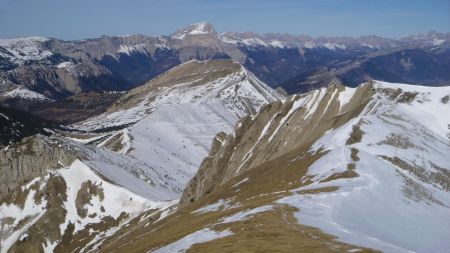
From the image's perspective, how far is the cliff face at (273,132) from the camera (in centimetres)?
13700

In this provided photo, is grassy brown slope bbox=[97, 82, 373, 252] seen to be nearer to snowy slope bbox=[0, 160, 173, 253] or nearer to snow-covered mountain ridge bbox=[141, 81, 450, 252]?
snow-covered mountain ridge bbox=[141, 81, 450, 252]

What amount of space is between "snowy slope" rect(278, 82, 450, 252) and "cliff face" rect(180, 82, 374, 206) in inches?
1035

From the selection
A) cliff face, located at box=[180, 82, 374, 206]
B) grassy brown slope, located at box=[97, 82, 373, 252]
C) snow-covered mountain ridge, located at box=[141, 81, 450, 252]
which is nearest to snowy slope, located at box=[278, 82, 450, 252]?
snow-covered mountain ridge, located at box=[141, 81, 450, 252]

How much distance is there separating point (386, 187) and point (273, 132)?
94.9 m

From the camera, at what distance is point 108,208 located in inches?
7584

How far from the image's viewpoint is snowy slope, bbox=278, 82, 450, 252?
4588 cm

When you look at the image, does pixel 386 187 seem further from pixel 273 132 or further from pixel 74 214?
pixel 74 214

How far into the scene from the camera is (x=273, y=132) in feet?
510

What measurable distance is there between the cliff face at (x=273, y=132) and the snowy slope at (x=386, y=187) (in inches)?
1035

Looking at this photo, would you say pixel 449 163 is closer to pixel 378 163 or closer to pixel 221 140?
pixel 378 163

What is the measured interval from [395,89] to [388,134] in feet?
171

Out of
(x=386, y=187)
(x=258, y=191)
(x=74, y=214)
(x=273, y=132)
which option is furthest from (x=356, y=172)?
(x=74, y=214)

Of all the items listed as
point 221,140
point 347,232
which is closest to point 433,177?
point 347,232

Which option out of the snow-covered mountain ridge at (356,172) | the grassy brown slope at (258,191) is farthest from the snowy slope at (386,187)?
the grassy brown slope at (258,191)
